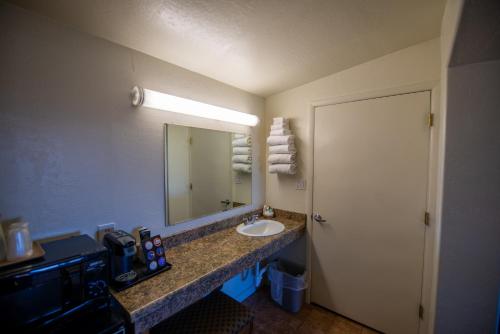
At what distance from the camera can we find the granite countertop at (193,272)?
946 mm

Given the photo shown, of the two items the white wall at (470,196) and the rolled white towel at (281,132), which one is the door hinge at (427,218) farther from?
the rolled white towel at (281,132)

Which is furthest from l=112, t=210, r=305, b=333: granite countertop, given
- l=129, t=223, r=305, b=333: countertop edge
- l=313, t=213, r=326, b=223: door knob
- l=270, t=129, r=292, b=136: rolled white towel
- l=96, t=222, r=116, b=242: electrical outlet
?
l=270, t=129, r=292, b=136: rolled white towel

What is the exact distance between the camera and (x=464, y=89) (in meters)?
1.17

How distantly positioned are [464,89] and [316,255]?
1.67 metres

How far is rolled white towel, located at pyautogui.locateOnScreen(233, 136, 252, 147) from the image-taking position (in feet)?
6.78

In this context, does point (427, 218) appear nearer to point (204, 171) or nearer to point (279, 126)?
point (279, 126)

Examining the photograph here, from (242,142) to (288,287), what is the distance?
1.47m

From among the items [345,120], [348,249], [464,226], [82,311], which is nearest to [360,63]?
[345,120]

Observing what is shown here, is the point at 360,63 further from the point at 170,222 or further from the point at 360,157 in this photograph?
the point at 170,222

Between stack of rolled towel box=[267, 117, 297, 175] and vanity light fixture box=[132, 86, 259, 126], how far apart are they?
363 millimetres

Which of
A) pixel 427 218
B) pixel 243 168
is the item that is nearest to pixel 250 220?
pixel 243 168

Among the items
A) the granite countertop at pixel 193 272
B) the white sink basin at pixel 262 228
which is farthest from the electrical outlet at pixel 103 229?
the white sink basin at pixel 262 228

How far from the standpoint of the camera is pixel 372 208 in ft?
5.71

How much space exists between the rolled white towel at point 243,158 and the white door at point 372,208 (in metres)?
0.67
